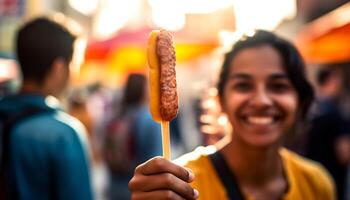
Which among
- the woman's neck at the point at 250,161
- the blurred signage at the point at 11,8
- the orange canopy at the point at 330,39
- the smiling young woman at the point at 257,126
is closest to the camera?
the smiling young woman at the point at 257,126

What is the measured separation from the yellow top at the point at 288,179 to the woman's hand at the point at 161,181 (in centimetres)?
77

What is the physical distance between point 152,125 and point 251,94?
2.97m

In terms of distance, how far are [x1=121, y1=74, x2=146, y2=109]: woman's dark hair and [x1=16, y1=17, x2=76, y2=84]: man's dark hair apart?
255 cm

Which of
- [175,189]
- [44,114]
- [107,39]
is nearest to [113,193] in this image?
[44,114]

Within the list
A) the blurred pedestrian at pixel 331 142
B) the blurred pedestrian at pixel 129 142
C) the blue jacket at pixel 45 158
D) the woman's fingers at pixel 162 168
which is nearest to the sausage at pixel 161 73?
the woman's fingers at pixel 162 168

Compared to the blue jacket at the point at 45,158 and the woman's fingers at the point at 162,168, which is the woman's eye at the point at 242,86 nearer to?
the blue jacket at the point at 45,158

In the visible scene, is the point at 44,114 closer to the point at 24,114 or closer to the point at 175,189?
the point at 24,114

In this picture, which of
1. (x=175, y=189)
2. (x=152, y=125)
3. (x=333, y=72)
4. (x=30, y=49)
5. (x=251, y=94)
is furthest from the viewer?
(x=333, y=72)

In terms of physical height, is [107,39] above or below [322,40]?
above

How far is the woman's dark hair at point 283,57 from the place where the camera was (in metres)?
2.96

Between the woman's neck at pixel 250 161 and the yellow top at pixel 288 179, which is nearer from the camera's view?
the yellow top at pixel 288 179

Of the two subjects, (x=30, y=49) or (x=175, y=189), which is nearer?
(x=175, y=189)

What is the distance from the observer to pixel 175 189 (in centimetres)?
186

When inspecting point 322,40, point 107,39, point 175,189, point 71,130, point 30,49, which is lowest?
point 175,189
